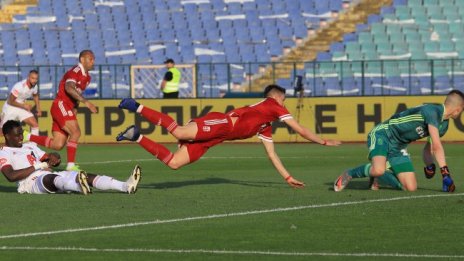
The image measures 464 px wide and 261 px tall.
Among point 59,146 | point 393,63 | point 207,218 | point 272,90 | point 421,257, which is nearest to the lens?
point 421,257

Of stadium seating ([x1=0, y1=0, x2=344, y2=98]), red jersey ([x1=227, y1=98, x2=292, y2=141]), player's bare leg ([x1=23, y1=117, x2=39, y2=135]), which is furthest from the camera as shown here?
stadium seating ([x1=0, y1=0, x2=344, y2=98])

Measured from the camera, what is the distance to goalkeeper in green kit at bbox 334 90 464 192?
15805 millimetres

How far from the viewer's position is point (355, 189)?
55.2 ft

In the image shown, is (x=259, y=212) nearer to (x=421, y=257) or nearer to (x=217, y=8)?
(x=421, y=257)

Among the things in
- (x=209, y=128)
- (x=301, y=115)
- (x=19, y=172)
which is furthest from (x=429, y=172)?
(x=301, y=115)

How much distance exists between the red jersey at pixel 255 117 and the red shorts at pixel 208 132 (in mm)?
149

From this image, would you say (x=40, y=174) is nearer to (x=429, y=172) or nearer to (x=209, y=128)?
(x=209, y=128)

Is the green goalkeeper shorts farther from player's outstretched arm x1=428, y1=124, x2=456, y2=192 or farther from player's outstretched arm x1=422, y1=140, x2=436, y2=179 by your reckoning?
player's outstretched arm x1=428, y1=124, x2=456, y2=192

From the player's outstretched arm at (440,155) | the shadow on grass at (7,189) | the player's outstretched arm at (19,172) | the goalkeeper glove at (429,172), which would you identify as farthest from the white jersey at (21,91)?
the player's outstretched arm at (440,155)

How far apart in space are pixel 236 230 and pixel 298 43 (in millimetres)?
28980

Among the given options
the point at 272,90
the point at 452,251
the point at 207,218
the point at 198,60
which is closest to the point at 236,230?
the point at 207,218

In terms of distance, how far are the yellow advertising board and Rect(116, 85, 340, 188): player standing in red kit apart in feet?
52.4

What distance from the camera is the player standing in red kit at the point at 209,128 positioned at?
15.7 m

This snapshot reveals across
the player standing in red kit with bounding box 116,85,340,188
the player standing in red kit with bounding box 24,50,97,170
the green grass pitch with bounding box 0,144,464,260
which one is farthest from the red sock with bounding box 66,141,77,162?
the player standing in red kit with bounding box 116,85,340,188
